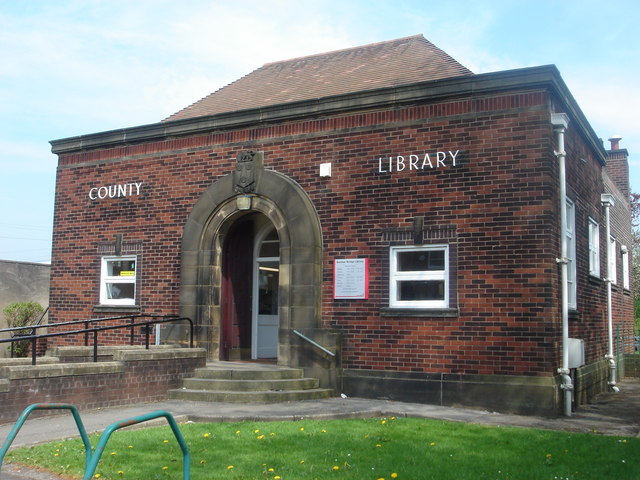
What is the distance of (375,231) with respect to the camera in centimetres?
1266

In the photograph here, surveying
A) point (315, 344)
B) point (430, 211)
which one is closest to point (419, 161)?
point (430, 211)

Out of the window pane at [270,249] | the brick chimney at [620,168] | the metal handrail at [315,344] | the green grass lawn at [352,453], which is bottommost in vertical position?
the green grass lawn at [352,453]

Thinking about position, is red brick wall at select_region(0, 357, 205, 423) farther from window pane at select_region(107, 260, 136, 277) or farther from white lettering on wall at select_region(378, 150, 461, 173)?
white lettering on wall at select_region(378, 150, 461, 173)

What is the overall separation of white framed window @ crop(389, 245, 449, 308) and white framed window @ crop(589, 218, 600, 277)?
458 cm

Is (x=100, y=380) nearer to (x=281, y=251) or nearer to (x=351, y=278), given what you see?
(x=281, y=251)

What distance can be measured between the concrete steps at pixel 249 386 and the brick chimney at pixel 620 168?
12451 millimetres

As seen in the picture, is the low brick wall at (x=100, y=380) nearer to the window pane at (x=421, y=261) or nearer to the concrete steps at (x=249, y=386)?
the concrete steps at (x=249, y=386)

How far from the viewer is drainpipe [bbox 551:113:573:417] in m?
11.2

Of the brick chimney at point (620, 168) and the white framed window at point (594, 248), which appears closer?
the white framed window at point (594, 248)

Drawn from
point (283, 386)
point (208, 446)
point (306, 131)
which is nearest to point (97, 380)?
point (283, 386)

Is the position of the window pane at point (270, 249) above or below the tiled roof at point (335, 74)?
below

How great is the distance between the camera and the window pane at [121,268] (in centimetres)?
1542

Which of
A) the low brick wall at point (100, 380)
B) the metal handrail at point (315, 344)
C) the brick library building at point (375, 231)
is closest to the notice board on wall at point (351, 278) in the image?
the brick library building at point (375, 231)

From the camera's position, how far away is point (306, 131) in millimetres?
13531
